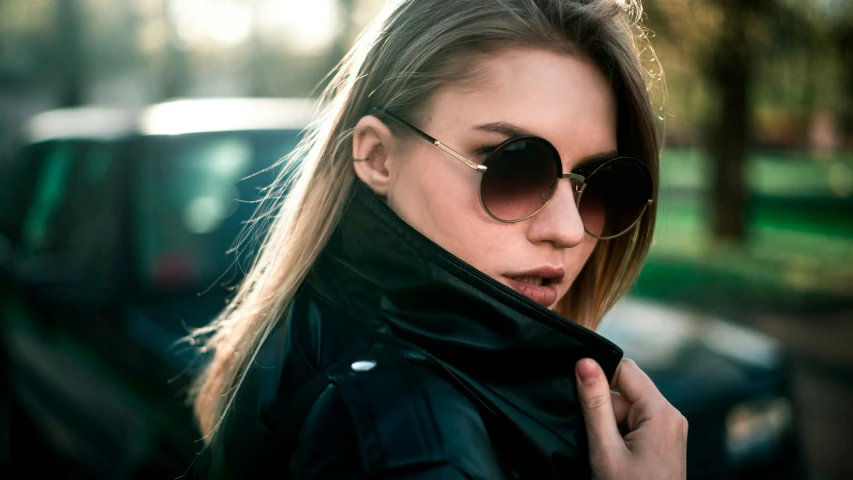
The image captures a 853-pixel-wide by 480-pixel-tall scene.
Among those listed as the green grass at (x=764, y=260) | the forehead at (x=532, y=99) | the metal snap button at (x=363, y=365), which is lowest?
the metal snap button at (x=363, y=365)

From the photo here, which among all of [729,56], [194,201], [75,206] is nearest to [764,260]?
[729,56]

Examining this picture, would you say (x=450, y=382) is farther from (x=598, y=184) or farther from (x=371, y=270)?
(x=598, y=184)

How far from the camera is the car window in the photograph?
9.78 feet

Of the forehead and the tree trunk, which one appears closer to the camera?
the forehead

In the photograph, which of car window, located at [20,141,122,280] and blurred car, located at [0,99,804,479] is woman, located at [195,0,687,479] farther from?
car window, located at [20,141,122,280]

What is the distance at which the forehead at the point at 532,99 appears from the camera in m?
1.15

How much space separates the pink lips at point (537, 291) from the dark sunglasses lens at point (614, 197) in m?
0.16

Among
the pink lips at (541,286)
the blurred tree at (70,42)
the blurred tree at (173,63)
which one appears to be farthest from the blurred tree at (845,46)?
the blurred tree at (70,42)

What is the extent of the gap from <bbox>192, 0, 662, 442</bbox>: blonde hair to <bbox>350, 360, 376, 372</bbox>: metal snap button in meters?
0.31

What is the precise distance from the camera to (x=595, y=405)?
1167 millimetres

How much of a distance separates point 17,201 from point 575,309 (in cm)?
401

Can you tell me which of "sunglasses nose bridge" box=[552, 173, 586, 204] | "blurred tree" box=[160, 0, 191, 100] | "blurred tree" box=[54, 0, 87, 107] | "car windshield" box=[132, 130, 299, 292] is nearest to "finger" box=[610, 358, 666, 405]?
"sunglasses nose bridge" box=[552, 173, 586, 204]

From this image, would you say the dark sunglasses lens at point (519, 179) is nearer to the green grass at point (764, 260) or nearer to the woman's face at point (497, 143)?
the woman's face at point (497, 143)

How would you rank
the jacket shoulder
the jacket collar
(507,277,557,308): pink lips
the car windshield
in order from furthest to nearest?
the car windshield
(507,277,557,308): pink lips
the jacket collar
the jacket shoulder
